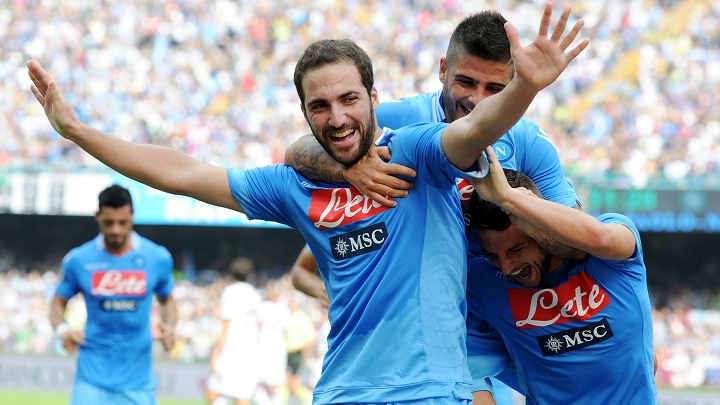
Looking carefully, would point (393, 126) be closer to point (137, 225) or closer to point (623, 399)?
point (623, 399)

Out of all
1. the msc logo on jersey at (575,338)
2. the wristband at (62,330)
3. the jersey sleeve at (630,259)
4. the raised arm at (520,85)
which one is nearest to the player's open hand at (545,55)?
the raised arm at (520,85)

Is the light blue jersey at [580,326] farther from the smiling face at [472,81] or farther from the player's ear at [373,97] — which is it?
the player's ear at [373,97]

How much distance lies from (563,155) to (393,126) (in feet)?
52.7

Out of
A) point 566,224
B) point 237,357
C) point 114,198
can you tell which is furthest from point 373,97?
point 237,357

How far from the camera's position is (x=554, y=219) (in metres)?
3.84

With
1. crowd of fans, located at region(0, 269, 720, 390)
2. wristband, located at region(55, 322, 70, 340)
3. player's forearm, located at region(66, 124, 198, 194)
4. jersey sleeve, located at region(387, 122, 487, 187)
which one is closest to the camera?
jersey sleeve, located at region(387, 122, 487, 187)

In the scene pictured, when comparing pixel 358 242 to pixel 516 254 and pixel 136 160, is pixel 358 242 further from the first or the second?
pixel 136 160

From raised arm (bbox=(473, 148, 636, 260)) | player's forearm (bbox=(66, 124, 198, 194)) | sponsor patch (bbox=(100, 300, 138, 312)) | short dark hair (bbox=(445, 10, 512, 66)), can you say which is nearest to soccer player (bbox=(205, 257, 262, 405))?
sponsor patch (bbox=(100, 300, 138, 312))

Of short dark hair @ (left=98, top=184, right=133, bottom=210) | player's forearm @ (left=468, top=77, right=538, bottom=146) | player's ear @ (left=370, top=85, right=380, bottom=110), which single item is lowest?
player's forearm @ (left=468, top=77, right=538, bottom=146)

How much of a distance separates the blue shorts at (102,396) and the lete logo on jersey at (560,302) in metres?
5.46

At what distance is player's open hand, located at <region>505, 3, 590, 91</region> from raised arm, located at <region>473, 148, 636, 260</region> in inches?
17.5

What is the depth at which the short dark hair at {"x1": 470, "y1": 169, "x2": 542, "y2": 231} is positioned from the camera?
4.03m

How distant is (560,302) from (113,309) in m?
5.73

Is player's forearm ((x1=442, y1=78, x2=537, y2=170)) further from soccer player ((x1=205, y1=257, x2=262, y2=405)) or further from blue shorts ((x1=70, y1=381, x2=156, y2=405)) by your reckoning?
soccer player ((x1=205, y1=257, x2=262, y2=405))
